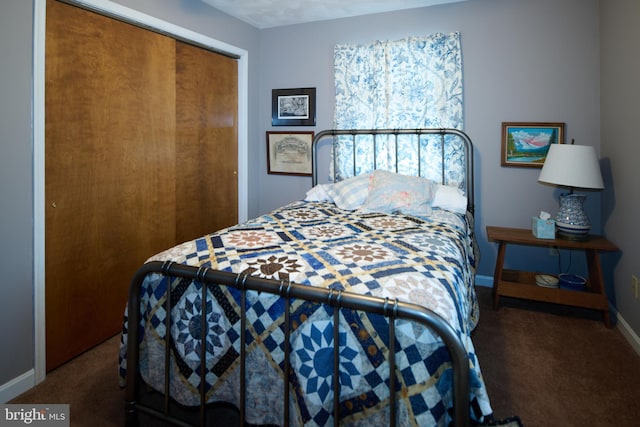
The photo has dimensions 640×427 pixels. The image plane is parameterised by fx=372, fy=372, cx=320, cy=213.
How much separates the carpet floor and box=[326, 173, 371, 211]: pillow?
121 cm

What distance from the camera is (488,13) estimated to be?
2.95 metres

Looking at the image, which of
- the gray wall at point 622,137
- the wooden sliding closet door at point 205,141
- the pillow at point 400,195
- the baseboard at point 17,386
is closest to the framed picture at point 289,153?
the wooden sliding closet door at point 205,141

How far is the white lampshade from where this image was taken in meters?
2.44

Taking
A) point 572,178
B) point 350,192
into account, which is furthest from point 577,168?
point 350,192

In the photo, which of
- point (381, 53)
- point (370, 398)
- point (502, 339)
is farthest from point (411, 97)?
point (370, 398)

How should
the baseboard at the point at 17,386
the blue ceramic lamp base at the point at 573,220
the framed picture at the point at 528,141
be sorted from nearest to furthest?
the baseboard at the point at 17,386 → the blue ceramic lamp base at the point at 573,220 → the framed picture at the point at 528,141

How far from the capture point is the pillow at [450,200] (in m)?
2.72

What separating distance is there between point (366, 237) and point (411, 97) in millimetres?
1748

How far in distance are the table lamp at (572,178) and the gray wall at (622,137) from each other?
16 cm

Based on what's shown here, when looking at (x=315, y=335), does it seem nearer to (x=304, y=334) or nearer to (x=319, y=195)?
(x=304, y=334)

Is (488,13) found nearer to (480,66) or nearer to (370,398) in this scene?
(480,66)

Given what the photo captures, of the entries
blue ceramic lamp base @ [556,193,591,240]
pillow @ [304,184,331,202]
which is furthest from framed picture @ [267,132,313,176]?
blue ceramic lamp base @ [556,193,591,240]

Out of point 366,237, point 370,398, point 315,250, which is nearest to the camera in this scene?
point 370,398

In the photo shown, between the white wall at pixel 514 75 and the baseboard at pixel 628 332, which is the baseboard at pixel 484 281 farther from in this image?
the baseboard at pixel 628 332
